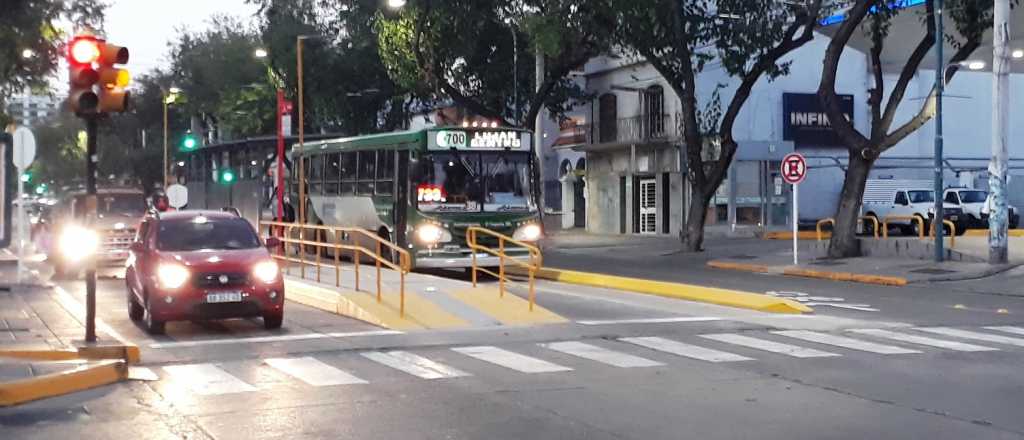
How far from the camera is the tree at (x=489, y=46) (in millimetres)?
33969

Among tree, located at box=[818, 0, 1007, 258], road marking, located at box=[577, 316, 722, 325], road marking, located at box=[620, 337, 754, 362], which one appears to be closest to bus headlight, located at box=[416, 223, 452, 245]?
road marking, located at box=[577, 316, 722, 325]

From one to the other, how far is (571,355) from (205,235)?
6034 mm

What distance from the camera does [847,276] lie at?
27875mm

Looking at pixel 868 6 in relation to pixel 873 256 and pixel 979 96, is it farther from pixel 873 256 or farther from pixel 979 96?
pixel 979 96

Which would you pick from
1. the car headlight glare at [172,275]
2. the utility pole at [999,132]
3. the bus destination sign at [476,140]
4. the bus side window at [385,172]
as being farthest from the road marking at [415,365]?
the utility pole at [999,132]

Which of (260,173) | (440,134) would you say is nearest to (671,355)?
(440,134)

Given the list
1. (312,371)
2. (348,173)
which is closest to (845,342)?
(312,371)

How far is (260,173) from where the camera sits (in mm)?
40094

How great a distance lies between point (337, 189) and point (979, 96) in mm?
31546

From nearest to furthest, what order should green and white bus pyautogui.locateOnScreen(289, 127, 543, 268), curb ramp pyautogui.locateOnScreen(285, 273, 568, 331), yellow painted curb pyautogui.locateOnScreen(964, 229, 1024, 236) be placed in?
curb ramp pyautogui.locateOnScreen(285, 273, 568, 331), green and white bus pyautogui.locateOnScreen(289, 127, 543, 268), yellow painted curb pyautogui.locateOnScreen(964, 229, 1024, 236)

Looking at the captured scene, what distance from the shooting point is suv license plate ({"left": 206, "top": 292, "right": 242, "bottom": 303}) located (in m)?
15.8

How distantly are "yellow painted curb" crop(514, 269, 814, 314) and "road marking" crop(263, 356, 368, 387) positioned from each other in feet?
26.7

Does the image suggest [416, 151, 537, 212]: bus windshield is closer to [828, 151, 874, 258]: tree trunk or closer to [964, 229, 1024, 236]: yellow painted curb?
[828, 151, 874, 258]: tree trunk

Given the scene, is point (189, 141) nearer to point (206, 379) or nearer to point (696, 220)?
point (696, 220)
